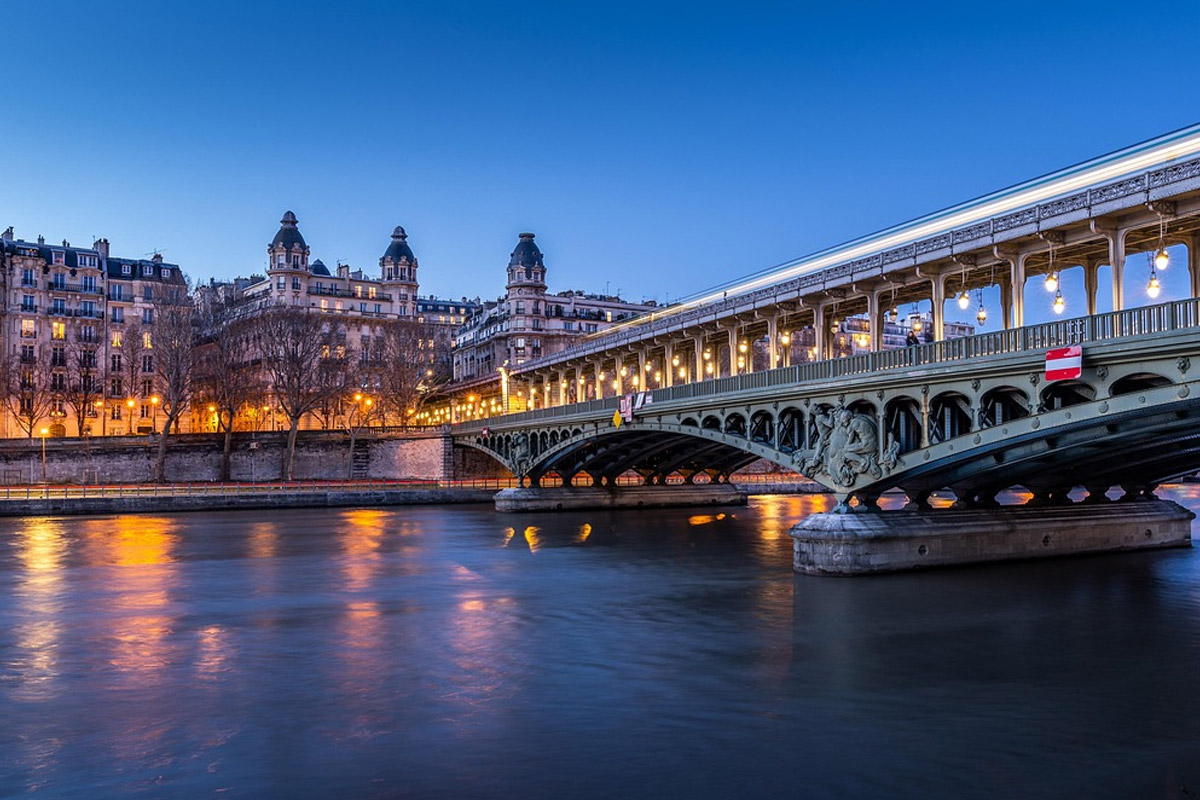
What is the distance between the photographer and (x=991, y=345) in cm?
2805

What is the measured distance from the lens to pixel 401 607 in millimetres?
29297

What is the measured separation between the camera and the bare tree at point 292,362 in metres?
92.2

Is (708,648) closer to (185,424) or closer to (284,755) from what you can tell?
(284,755)

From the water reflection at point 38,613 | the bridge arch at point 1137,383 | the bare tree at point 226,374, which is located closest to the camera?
the water reflection at point 38,613

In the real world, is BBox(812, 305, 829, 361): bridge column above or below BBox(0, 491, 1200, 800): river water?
above

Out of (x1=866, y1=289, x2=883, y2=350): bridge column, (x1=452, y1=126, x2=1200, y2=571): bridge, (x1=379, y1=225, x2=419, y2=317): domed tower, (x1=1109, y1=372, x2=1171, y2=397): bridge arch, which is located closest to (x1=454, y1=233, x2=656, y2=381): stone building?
(x1=379, y1=225, x2=419, y2=317): domed tower

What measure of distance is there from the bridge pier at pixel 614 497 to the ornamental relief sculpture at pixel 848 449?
36.6 meters

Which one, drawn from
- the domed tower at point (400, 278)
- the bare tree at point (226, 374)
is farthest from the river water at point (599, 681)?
the domed tower at point (400, 278)

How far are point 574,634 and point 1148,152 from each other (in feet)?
66.5

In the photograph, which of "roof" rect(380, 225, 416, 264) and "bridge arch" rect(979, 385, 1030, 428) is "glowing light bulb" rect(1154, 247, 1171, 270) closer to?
"bridge arch" rect(979, 385, 1030, 428)

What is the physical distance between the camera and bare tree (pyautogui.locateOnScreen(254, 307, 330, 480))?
92.2m

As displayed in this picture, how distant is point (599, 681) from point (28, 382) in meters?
108

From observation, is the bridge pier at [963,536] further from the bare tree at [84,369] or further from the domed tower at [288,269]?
the domed tower at [288,269]

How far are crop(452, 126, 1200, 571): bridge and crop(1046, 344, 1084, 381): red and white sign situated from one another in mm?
237
